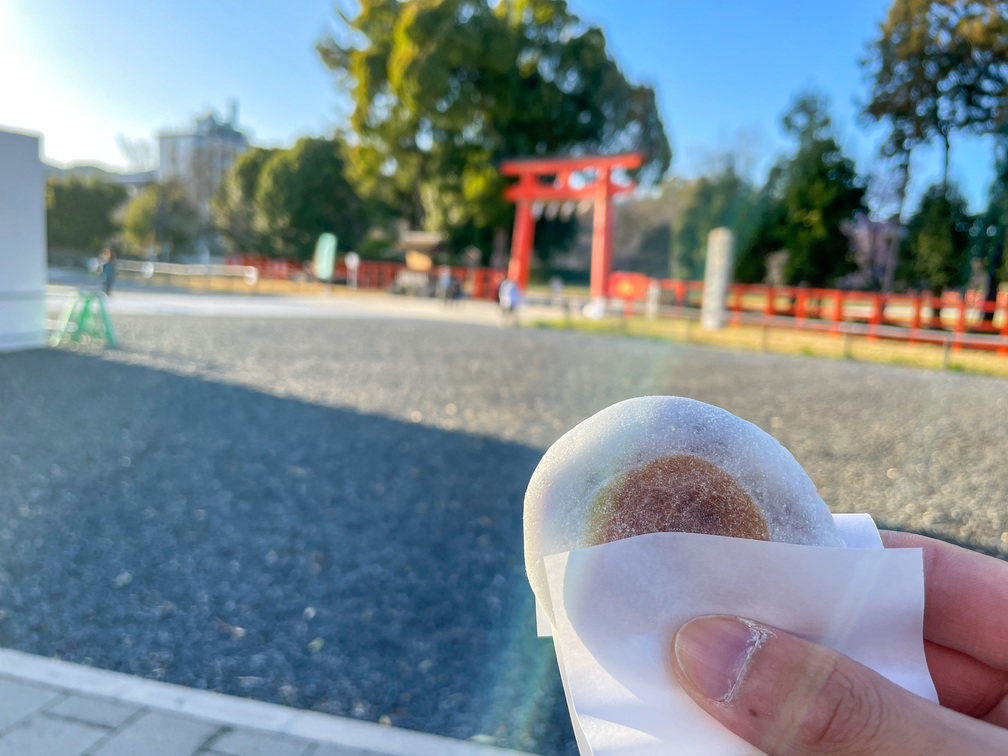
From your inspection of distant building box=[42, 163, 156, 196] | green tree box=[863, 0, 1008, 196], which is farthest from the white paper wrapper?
distant building box=[42, 163, 156, 196]

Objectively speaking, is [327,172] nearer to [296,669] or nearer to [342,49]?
[342,49]

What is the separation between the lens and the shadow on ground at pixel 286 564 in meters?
2.49

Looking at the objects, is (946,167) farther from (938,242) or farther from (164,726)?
(164,726)

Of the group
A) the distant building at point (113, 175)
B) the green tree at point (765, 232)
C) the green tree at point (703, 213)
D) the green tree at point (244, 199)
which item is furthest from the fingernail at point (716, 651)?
the distant building at point (113, 175)

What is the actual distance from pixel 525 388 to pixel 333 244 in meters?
25.2

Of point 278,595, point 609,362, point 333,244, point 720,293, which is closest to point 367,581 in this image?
point 278,595

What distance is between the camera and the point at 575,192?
73.7ft

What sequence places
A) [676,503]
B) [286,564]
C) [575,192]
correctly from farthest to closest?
[575,192]
[286,564]
[676,503]

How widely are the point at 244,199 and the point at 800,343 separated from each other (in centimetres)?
3419

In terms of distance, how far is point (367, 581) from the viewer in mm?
3254

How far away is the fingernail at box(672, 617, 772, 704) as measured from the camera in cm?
68

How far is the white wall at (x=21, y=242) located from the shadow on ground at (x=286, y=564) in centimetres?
370

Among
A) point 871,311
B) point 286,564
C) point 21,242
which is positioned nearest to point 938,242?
point 871,311

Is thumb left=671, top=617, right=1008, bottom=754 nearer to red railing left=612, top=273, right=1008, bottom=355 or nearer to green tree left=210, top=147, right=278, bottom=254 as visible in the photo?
red railing left=612, top=273, right=1008, bottom=355
